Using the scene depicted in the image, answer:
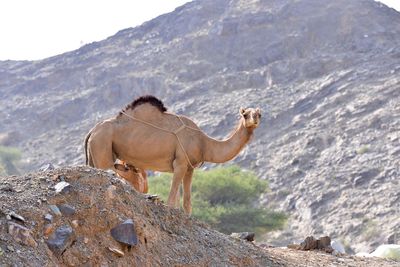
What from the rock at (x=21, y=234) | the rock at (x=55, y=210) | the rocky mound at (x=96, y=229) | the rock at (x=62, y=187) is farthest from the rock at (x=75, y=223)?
the rock at (x=21, y=234)

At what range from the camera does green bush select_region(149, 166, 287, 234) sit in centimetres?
3338

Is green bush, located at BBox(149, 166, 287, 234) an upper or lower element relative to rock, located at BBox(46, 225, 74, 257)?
lower

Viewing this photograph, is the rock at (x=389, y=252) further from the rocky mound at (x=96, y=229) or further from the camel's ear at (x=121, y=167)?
the rocky mound at (x=96, y=229)

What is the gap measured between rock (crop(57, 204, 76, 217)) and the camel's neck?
13.9 ft

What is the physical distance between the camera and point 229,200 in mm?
35812

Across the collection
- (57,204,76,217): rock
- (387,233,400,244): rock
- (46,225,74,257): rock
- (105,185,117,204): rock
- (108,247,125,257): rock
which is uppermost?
(57,204,76,217): rock

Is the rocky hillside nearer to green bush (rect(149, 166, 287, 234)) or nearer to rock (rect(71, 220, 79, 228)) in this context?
green bush (rect(149, 166, 287, 234))

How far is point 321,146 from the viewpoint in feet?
152

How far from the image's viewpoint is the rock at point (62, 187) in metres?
7.41

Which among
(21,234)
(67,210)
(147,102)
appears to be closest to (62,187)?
(67,210)

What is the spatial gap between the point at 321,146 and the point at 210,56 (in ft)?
71.6

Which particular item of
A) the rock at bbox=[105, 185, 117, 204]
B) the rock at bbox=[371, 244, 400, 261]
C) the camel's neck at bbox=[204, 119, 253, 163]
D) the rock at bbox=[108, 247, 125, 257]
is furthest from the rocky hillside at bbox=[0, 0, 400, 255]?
the rock at bbox=[108, 247, 125, 257]

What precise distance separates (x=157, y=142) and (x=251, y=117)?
1.20 m

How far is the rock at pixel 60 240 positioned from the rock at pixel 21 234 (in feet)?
0.58
